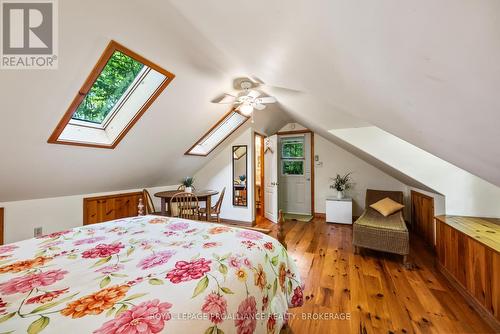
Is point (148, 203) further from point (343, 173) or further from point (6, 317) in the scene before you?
point (343, 173)

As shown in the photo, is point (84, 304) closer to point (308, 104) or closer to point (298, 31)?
point (298, 31)

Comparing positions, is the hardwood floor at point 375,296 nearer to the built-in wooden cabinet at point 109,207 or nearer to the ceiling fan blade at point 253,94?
the ceiling fan blade at point 253,94

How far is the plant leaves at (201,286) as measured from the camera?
2.52 feet

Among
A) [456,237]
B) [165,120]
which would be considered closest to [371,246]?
[456,237]

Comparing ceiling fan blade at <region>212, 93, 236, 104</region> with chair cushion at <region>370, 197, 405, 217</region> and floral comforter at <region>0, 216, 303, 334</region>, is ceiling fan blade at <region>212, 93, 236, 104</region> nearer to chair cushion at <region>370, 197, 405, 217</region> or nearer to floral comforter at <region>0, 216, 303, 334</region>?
floral comforter at <region>0, 216, 303, 334</region>

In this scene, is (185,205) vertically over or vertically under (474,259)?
over

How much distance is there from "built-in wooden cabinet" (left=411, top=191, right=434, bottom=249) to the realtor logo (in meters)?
4.61

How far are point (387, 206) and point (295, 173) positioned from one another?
228 centimetres

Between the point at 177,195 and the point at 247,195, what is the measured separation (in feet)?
5.12

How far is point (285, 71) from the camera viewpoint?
150 centimetres

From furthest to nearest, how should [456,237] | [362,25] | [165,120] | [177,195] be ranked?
[177,195], [165,120], [456,237], [362,25]

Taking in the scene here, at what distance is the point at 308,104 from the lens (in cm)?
271

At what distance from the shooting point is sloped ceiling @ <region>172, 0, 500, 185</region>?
49 cm

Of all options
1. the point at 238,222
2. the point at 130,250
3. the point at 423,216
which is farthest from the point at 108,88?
the point at 423,216
